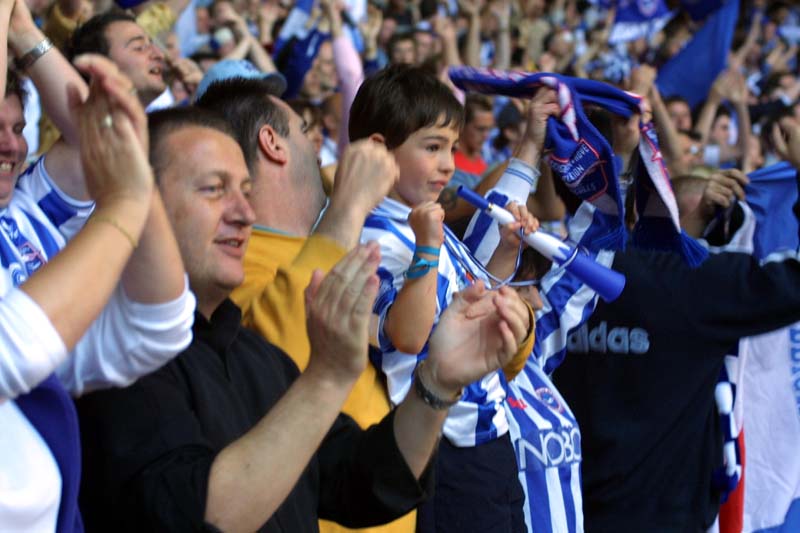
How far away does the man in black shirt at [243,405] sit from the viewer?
5.27 feet

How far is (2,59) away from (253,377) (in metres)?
0.88

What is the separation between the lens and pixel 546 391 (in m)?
3.15

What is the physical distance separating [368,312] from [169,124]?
0.61 meters

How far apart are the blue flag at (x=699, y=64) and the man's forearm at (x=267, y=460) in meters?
7.02

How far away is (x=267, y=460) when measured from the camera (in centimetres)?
160

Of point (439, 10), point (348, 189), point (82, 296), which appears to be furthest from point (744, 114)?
point (82, 296)

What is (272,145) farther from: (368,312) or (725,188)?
(725,188)

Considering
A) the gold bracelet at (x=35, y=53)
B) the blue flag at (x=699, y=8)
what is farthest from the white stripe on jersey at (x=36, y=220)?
the blue flag at (x=699, y=8)

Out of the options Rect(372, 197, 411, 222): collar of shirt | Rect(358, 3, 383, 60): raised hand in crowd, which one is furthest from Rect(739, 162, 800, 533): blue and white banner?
Rect(358, 3, 383, 60): raised hand in crowd

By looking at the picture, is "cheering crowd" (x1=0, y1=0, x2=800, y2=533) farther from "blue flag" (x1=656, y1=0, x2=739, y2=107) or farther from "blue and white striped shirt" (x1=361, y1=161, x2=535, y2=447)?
"blue flag" (x1=656, y1=0, x2=739, y2=107)

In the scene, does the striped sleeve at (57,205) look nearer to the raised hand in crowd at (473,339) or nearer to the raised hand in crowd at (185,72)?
the raised hand in crowd at (473,339)

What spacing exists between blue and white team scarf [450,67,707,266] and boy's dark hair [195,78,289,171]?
32.3 inches

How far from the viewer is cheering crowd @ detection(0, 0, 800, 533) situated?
1.54 meters

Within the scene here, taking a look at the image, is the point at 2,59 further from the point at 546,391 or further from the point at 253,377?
the point at 546,391
